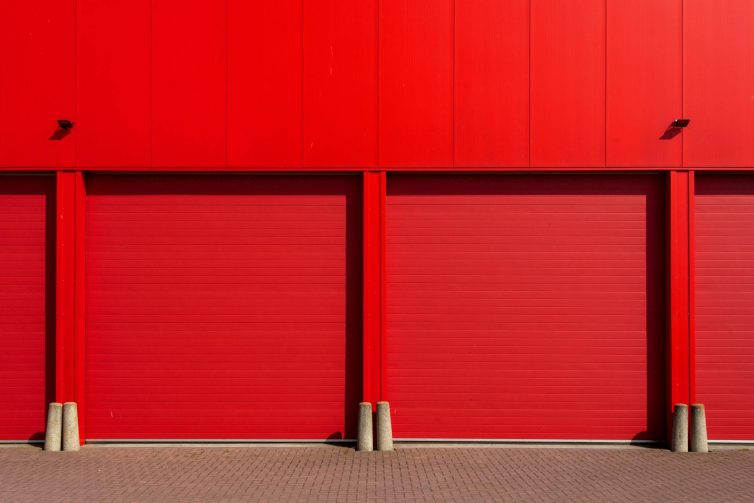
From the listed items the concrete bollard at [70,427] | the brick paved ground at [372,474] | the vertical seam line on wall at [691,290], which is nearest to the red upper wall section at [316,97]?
the vertical seam line on wall at [691,290]

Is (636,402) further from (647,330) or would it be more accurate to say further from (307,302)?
(307,302)

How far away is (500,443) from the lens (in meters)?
11.8

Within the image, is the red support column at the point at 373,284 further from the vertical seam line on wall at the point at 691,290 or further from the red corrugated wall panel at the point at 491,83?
the vertical seam line on wall at the point at 691,290

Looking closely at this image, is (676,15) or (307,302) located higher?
(676,15)

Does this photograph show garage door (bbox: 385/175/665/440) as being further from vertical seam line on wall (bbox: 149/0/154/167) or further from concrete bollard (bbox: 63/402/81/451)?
concrete bollard (bbox: 63/402/81/451)

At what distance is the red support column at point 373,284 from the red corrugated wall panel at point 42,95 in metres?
3.77

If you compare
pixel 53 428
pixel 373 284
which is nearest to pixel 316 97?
pixel 373 284

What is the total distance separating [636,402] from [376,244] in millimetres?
3833

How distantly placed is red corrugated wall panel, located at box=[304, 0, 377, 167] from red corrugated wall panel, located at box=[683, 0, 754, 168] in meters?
3.92

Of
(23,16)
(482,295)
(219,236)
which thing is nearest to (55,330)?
(219,236)

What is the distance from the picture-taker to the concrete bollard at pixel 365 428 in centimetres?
1139

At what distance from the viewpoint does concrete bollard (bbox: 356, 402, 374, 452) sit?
11391 mm

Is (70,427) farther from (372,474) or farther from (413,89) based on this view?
(413,89)

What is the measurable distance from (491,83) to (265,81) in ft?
9.23
